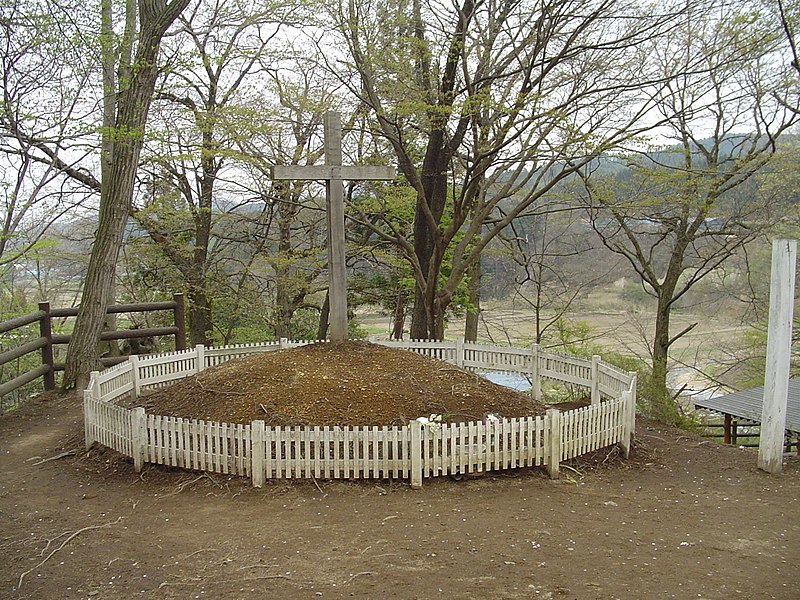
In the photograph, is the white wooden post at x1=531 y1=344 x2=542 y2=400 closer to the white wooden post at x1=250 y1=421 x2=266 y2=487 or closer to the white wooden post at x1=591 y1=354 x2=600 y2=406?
the white wooden post at x1=591 y1=354 x2=600 y2=406

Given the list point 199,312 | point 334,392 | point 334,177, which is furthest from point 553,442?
point 199,312

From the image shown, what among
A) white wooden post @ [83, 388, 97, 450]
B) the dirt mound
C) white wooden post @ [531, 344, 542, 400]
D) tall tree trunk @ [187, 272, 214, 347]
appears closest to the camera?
the dirt mound

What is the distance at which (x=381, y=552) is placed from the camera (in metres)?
4.32

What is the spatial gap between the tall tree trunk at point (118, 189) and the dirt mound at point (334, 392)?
2864 mm

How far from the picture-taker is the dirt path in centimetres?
384

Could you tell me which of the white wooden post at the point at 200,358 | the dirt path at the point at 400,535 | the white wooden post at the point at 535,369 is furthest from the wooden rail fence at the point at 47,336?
the white wooden post at the point at 535,369

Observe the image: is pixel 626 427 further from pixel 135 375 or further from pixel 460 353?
pixel 135 375

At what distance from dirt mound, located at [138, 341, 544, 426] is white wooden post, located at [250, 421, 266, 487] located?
63 cm

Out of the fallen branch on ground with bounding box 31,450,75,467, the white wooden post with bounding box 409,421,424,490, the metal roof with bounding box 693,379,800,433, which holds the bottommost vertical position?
the metal roof with bounding box 693,379,800,433

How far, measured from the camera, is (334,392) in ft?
22.3

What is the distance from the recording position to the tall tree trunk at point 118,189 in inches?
384

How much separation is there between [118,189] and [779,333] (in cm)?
914


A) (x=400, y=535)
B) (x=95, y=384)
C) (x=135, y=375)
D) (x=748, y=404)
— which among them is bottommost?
(x=748, y=404)

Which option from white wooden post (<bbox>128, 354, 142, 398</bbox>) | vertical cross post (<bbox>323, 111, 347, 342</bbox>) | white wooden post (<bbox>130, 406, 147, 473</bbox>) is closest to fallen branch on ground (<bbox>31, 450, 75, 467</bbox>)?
white wooden post (<bbox>130, 406, 147, 473</bbox>)
